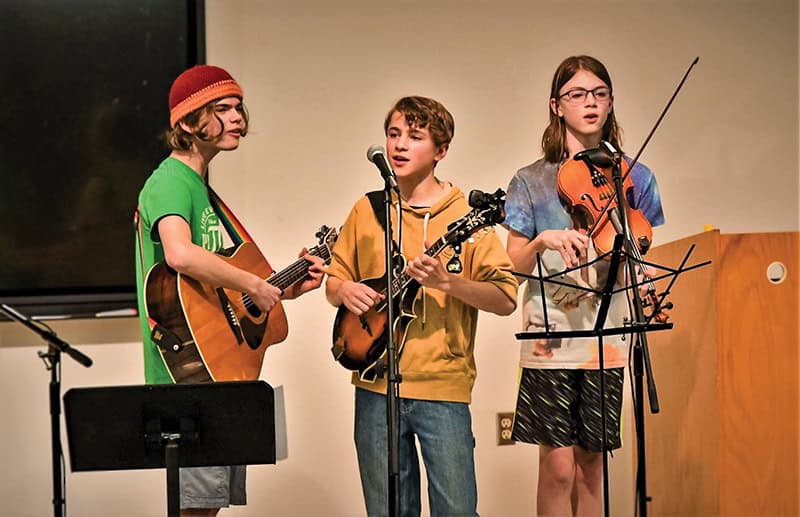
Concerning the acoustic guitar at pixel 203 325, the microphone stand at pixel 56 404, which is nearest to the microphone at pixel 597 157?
the acoustic guitar at pixel 203 325

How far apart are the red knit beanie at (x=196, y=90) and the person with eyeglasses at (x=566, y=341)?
3.33 feet

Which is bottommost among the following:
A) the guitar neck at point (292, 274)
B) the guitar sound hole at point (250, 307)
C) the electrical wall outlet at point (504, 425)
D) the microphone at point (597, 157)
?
the electrical wall outlet at point (504, 425)

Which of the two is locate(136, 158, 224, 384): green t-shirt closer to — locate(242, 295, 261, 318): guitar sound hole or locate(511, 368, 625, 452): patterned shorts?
locate(242, 295, 261, 318): guitar sound hole

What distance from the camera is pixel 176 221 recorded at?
2908 mm

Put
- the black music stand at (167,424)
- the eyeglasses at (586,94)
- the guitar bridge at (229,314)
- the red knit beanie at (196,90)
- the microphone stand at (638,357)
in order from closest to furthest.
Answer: the black music stand at (167,424)
the microphone stand at (638,357)
the guitar bridge at (229,314)
the red knit beanie at (196,90)
the eyeglasses at (586,94)

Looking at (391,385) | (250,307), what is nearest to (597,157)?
(391,385)

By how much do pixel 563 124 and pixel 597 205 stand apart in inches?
16.0

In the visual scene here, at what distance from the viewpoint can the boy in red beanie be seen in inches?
114

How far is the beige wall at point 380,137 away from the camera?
3.61 meters

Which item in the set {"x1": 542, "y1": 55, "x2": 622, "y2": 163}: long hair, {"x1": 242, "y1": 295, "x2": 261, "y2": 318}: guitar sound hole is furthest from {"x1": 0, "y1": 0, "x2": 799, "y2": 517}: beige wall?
{"x1": 242, "y1": 295, "x2": 261, "y2": 318}: guitar sound hole

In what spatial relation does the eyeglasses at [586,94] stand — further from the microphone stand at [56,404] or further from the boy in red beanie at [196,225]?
the microphone stand at [56,404]

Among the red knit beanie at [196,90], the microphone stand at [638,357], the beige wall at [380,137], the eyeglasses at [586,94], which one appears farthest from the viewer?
the beige wall at [380,137]

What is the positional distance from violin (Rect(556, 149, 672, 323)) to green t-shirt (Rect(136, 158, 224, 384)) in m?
1.10

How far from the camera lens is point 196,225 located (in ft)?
9.87
